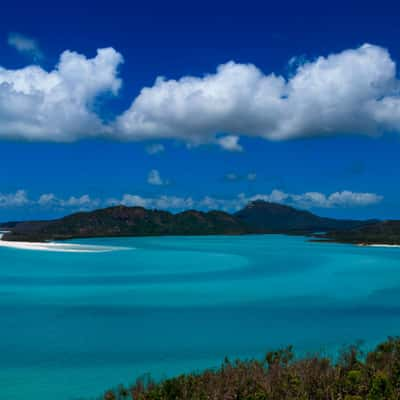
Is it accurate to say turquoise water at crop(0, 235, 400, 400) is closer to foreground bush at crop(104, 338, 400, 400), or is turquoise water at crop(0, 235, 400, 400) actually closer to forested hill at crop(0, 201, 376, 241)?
foreground bush at crop(104, 338, 400, 400)

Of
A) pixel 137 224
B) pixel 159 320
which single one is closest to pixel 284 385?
pixel 159 320

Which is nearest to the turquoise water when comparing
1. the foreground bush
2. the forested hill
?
the foreground bush

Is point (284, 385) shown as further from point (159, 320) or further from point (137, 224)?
point (137, 224)

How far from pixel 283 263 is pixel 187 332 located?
27648mm

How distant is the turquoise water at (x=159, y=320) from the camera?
40.7 feet

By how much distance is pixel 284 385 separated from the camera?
797 centimetres

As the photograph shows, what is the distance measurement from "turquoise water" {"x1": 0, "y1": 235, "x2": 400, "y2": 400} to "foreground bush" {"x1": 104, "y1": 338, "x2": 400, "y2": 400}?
335cm

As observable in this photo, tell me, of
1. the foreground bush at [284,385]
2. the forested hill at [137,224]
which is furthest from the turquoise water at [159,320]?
the forested hill at [137,224]

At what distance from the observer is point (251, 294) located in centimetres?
2427

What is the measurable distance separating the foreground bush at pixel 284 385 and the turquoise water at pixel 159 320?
11.0ft

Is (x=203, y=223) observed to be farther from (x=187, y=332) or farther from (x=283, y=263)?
(x=187, y=332)

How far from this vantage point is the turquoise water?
12.4m

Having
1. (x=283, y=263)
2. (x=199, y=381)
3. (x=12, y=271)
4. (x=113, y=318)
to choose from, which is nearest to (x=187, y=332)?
(x=113, y=318)

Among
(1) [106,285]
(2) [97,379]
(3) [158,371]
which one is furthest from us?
(1) [106,285]
